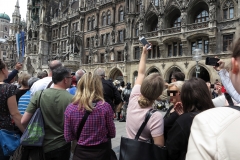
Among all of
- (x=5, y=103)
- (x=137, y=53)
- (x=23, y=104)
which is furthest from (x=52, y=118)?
(x=137, y=53)

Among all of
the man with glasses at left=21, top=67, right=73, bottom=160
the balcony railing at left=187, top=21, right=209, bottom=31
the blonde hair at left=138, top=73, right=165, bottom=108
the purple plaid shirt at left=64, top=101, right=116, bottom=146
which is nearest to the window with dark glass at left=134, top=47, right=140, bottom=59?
the balcony railing at left=187, top=21, right=209, bottom=31

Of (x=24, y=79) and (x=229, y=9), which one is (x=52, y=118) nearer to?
(x=24, y=79)

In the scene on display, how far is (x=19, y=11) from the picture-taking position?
9019 centimetres

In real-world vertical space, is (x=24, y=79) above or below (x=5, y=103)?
above

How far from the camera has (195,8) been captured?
22.9 m

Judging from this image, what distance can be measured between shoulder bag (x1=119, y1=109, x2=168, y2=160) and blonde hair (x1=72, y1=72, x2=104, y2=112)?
2.34 feet

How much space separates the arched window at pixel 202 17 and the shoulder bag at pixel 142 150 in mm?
23509

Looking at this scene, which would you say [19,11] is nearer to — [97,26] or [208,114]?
[97,26]

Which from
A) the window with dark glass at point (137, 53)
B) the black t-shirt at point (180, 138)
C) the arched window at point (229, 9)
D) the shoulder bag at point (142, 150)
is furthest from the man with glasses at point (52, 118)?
the window with dark glass at point (137, 53)

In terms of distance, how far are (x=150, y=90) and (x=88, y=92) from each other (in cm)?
88

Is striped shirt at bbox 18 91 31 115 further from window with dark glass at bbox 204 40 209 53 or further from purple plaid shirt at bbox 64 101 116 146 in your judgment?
Answer: window with dark glass at bbox 204 40 209 53

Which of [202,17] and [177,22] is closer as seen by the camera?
[202,17]

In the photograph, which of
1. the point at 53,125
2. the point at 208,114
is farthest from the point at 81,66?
the point at 208,114

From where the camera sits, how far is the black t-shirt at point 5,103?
292 cm
